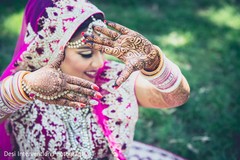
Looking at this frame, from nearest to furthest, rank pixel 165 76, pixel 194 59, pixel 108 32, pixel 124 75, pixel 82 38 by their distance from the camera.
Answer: pixel 124 75
pixel 108 32
pixel 165 76
pixel 82 38
pixel 194 59

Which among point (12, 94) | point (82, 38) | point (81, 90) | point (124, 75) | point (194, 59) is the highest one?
point (194, 59)

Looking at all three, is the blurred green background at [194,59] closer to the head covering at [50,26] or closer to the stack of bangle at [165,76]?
the stack of bangle at [165,76]

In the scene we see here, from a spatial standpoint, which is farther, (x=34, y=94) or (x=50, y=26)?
(x=50, y=26)

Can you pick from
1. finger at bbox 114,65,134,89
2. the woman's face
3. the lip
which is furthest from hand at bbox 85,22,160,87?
the lip

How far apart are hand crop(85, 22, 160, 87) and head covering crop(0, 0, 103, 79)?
266 mm

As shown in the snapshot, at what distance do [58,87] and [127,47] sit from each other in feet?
1.30

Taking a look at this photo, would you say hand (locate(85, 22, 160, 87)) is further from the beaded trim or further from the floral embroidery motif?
the floral embroidery motif

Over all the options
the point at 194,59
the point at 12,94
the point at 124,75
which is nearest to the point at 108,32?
the point at 124,75

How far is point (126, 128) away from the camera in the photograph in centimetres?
240

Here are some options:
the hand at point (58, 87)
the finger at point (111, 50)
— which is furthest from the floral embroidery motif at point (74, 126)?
the finger at point (111, 50)

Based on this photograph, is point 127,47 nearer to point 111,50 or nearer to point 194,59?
point 111,50

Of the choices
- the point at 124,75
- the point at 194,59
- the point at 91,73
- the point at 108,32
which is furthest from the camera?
the point at 194,59

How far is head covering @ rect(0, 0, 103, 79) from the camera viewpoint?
6.98ft

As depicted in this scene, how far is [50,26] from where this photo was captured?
2.15 m
